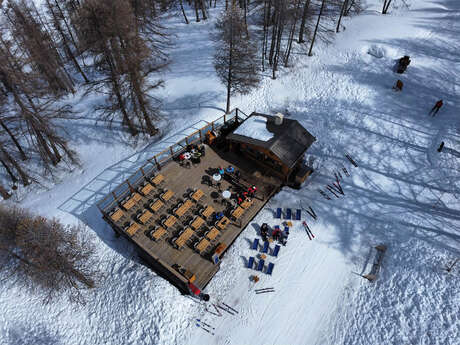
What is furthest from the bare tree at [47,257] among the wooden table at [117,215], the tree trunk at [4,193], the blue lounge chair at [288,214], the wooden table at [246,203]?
the blue lounge chair at [288,214]

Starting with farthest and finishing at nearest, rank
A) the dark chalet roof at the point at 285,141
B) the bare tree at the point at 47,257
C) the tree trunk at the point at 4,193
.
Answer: the tree trunk at the point at 4,193
the dark chalet roof at the point at 285,141
the bare tree at the point at 47,257

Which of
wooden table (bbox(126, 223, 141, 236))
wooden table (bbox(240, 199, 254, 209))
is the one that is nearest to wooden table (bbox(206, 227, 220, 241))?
wooden table (bbox(240, 199, 254, 209))

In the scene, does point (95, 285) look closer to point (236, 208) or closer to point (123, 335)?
point (123, 335)

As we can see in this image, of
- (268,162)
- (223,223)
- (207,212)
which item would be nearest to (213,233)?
(223,223)

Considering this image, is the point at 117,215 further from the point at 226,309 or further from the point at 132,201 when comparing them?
the point at 226,309

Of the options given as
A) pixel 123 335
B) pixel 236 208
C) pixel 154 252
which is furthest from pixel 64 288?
pixel 236 208

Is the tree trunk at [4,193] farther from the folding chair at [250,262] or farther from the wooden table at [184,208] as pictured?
the folding chair at [250,262]

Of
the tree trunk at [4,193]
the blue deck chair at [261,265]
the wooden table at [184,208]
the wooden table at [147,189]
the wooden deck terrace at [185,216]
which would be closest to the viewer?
the wooden deck terrace at [185,216]
